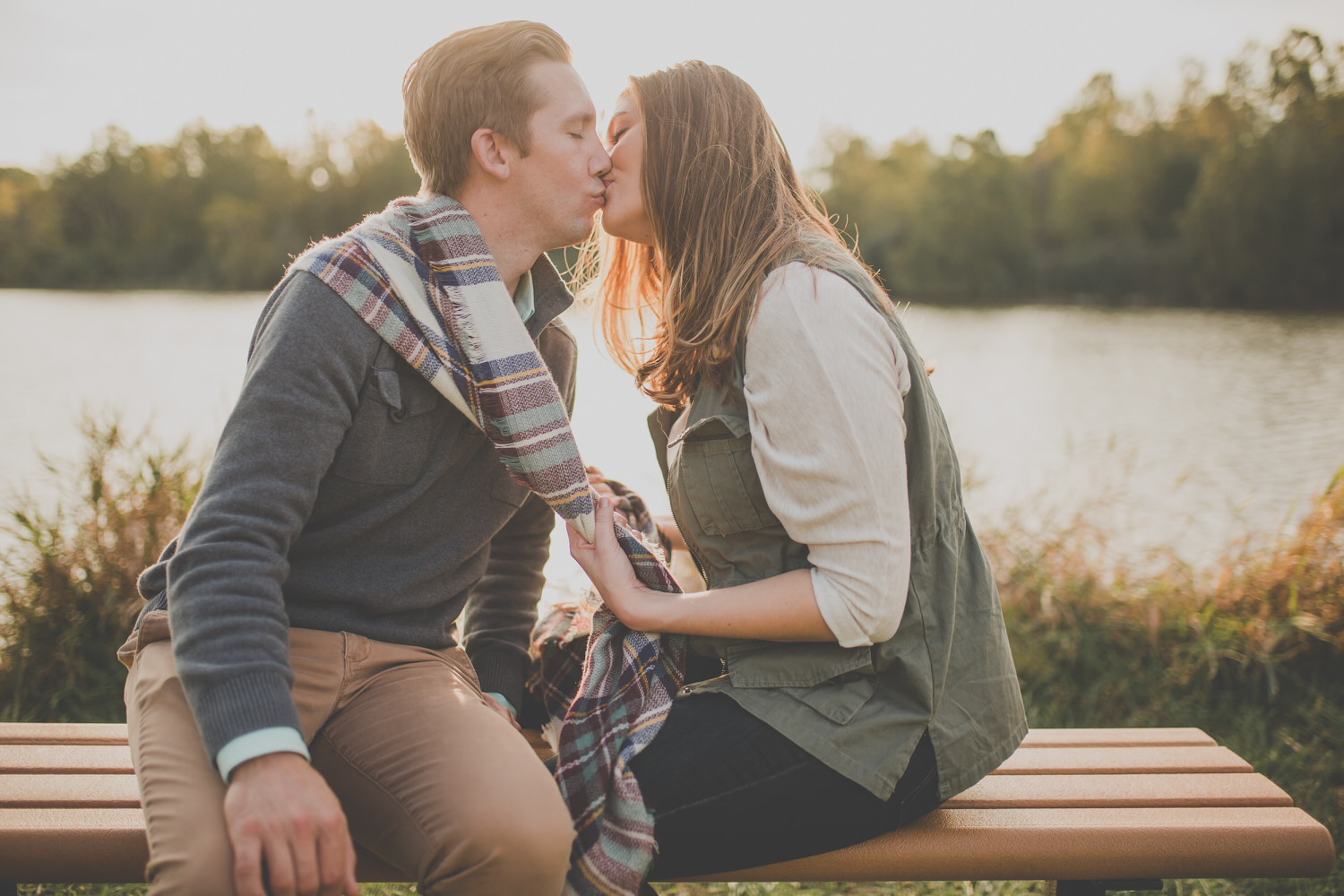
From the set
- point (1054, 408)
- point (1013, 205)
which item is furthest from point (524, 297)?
point (1013, 205)

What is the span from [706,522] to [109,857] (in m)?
1.23

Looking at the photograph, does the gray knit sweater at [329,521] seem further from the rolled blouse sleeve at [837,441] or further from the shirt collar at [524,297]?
the rolled blouse sleeve at [837,441]

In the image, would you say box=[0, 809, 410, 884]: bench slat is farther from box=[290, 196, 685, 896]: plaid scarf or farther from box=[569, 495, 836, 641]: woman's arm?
box=[569, 495, 836, 641]: woman's arm

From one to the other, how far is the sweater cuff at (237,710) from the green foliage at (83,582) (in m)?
2.32

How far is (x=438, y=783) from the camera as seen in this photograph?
1.45 meters

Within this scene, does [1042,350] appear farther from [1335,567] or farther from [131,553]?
[131,553]

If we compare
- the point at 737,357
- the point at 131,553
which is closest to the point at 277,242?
the point at 131,553

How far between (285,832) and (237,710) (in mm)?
190

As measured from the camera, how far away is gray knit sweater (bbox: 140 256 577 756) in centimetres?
134

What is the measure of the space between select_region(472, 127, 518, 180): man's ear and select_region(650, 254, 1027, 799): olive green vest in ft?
2.34

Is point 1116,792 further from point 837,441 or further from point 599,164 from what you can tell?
point 599,164

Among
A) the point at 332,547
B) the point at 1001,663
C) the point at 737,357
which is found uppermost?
the point at 737,357

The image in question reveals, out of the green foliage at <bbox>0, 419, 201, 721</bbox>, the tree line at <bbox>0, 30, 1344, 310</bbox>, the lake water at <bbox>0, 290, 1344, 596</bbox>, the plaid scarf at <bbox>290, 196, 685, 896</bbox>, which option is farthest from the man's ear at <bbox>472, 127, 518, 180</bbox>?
the tree line at <bbox>0, 30, 1344, 310</bbox>

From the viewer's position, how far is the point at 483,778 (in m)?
1.45
